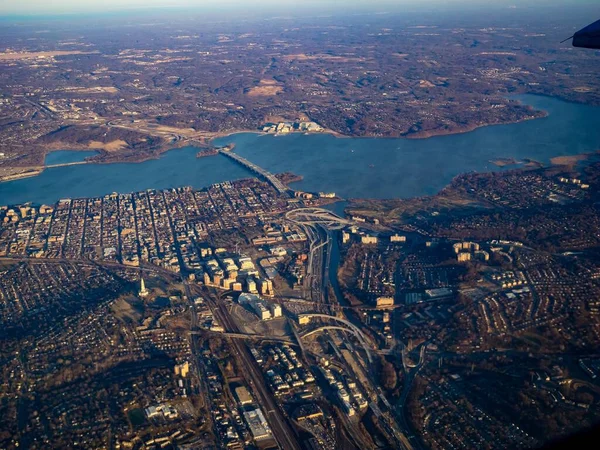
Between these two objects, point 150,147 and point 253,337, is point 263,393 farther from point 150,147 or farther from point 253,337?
point 150,147

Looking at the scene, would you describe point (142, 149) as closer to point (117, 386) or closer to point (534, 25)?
point (117, 386)

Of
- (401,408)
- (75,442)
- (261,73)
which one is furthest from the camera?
(261,73)

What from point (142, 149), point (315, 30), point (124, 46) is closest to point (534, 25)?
point (315, 30)

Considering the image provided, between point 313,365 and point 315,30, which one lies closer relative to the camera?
point 313,365

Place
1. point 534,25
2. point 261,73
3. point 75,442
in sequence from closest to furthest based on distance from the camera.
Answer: point 75,442
point 261,73
point 534,25

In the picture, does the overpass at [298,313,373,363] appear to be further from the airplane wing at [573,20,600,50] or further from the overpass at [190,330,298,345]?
the airplane wing at [573,20,600,50]

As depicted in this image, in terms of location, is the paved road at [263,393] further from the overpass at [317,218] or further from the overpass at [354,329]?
the overpass at [317,218]

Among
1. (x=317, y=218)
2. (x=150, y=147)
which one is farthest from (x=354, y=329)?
(x=150, y=147)

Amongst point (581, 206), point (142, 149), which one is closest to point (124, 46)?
point (142, 149)
